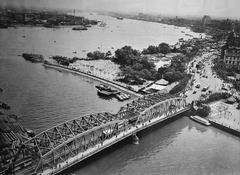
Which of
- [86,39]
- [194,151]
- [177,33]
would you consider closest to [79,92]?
[86,39]

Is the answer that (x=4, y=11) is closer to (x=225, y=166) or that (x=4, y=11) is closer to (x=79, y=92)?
(x=79, y=92)

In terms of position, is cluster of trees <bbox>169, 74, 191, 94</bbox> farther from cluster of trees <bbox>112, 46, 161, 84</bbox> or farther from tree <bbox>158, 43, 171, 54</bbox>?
tree <bbox>158, 43, 171, 54</bbox>

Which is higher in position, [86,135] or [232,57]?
[232,57]

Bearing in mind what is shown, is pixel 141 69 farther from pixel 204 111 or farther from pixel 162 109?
pixel 162 109

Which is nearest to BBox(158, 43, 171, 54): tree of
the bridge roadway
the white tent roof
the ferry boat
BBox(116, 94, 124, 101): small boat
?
the white tent roof

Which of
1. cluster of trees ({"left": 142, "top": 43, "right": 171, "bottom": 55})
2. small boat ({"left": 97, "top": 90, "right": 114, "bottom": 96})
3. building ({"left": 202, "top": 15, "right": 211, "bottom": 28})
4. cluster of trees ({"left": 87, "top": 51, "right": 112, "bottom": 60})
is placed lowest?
small boat ({"left": 97, "top": 90, "right": 114, "bottom": 96})

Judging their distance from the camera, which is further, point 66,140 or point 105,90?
point 105,90

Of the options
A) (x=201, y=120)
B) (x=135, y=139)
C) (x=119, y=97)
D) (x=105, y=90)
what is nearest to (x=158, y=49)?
(x=105, y=90)

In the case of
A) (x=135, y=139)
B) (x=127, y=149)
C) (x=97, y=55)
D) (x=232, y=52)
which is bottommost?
(x=127, y=149)
